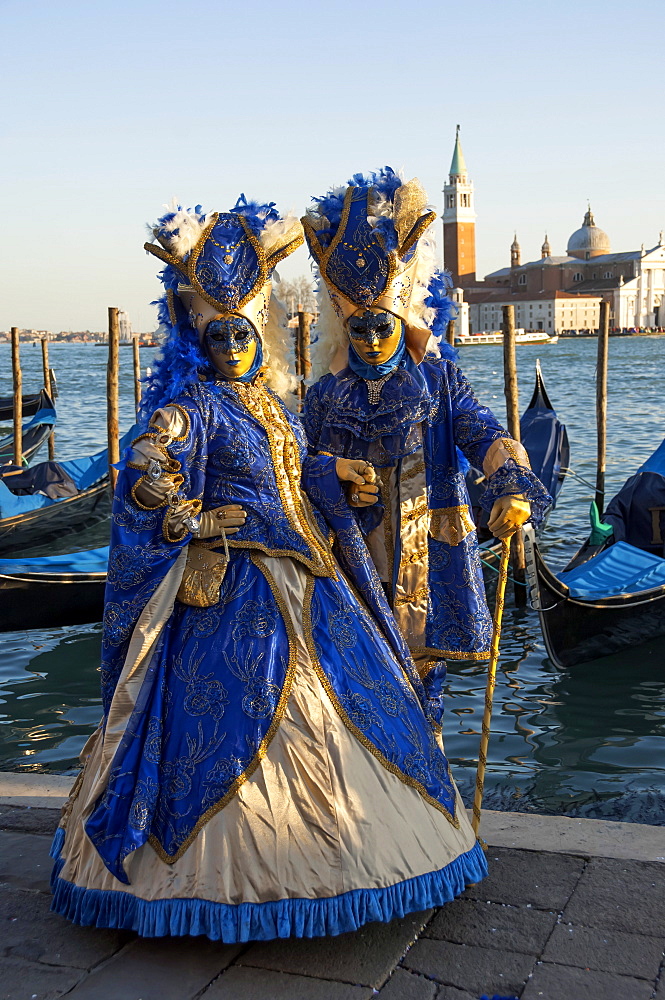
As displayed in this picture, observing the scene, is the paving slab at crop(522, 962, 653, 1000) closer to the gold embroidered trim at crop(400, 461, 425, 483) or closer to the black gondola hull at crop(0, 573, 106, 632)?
the gold embroidered trim at crop(400, 461, 425, 483)

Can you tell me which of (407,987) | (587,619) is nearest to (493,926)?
(407,987)

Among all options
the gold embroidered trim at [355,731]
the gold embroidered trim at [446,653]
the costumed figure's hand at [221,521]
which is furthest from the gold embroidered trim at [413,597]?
the costumed figure's hand at [221,521]

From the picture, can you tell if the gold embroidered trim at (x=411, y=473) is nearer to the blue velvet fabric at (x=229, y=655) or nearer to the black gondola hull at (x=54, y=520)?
the blue velvet fabric at (x=229, y=655)

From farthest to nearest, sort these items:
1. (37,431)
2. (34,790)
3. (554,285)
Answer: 1. (554,285)
2. (37,431)
3. (34,790)

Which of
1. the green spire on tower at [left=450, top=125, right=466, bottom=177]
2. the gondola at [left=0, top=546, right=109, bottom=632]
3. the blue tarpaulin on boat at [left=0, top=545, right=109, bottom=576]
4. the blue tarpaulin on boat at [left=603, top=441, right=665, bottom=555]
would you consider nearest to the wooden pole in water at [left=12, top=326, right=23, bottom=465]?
the blue tarpaulin on boat at [left=0, top=545, right=109, bottom=576]

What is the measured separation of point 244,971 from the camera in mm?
1888

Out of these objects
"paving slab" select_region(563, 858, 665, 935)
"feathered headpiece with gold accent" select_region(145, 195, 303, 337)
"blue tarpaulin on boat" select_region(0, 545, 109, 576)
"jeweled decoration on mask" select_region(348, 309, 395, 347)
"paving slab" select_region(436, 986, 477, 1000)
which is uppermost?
"feathered headpiece with gold accent" select_region(145, 195, 303, 337)

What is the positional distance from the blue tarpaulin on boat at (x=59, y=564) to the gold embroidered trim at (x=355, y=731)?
383 cm

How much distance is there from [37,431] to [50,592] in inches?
329

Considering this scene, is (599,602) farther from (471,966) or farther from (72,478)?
(72,478)

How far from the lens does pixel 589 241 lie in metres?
89.6

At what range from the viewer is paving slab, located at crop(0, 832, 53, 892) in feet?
7.52

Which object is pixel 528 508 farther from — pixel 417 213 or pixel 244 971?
pixel 244 971

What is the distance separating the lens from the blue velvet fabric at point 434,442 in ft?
8.25
